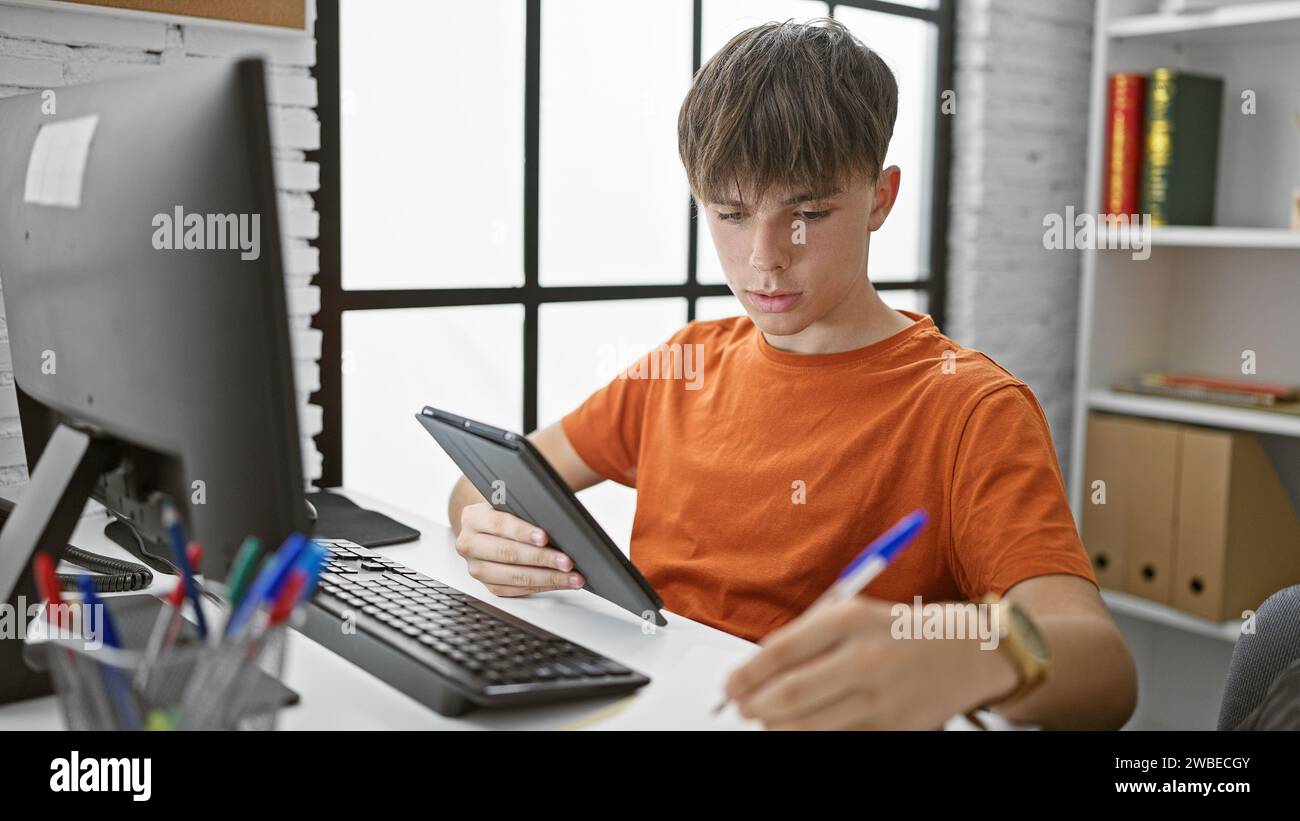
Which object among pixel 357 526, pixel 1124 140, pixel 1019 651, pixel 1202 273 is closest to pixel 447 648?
pixel 1019 651

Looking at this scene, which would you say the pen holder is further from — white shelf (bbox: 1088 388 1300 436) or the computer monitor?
white shelf (bbox: 1088 388 1300 436)

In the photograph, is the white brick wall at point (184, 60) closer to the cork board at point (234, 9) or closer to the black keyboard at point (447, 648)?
the cork board at point (234, 9)

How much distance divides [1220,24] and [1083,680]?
1899mm

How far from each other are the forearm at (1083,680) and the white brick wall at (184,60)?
80 centimetres

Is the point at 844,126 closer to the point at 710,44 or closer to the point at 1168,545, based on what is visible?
the point at 710,44

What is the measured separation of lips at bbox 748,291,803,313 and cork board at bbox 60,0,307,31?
0.86 m

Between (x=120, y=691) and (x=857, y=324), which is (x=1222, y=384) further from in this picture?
(x=120, y=691)

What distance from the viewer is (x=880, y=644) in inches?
27.2

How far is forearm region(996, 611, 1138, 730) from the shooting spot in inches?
34.4

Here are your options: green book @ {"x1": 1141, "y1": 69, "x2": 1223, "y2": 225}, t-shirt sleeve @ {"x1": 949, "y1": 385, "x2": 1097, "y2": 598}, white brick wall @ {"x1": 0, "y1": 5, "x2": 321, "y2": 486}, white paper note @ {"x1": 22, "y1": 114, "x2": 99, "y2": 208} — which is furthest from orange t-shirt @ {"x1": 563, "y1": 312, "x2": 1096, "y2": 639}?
green book @ {"x1": 1141, "y1": 69, "x2": 1223, "y2": 225}

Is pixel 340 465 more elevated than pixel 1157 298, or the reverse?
pixel 1157 298

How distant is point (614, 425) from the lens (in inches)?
59.4

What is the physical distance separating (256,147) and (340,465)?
1.28 meters

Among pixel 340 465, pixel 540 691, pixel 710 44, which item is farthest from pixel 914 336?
pixel 710 44
